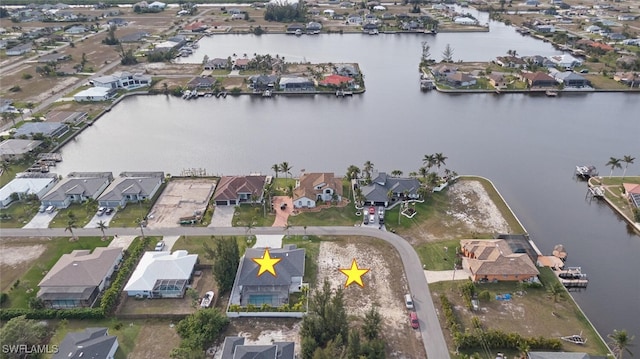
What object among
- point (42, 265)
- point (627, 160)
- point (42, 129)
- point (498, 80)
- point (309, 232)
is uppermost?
point (42, 129)

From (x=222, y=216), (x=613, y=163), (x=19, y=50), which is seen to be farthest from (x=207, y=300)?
(x=19, y=50)

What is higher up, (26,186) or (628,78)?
(628,78)

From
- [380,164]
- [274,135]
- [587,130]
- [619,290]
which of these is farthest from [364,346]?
[587,130]

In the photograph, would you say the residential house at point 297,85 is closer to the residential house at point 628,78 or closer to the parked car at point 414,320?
the parked car at point 414,320

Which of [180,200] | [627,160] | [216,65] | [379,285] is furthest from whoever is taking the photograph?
[216,65]

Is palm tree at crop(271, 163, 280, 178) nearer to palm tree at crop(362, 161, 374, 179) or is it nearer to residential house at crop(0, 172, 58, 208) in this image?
palm tree at crop(362, 161, 374, 179)

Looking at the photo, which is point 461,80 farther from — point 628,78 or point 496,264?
point 496,264

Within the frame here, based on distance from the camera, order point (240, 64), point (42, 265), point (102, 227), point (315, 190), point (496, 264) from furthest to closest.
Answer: point (240, 64) < point (315, 190) < point (102, 227) < point (42, 265) < point (496, 264)
